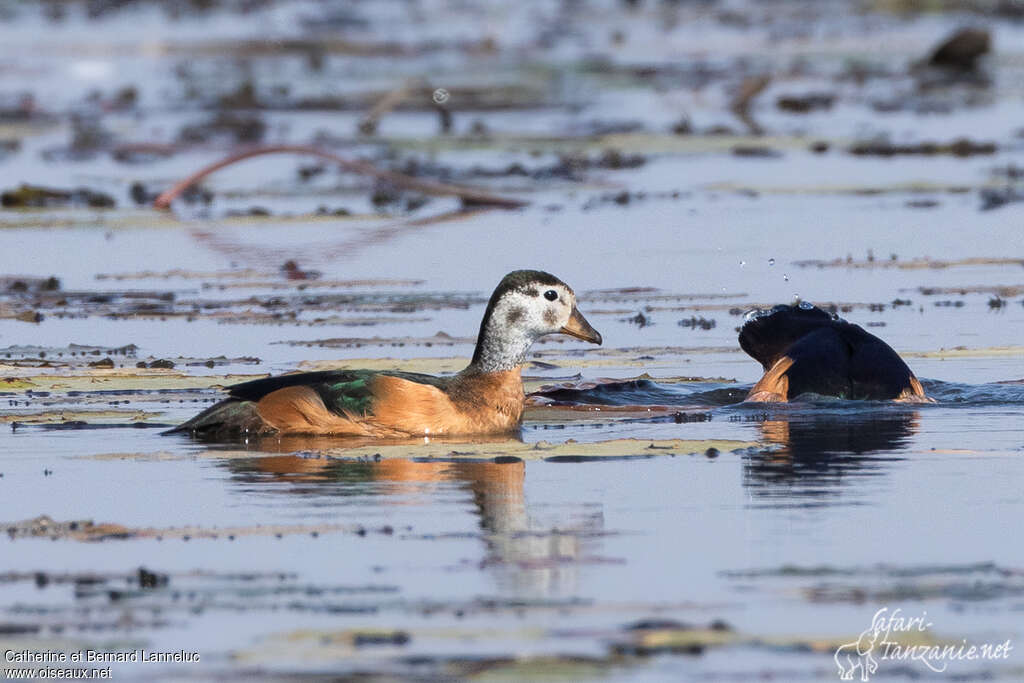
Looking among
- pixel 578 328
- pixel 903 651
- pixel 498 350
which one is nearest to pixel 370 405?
pixel 498 350

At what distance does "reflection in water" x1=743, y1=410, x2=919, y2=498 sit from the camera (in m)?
9.42

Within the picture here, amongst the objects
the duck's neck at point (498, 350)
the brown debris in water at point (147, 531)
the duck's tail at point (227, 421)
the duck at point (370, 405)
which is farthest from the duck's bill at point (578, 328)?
the brown debris in water at point (147, 531)

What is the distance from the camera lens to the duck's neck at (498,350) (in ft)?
37.3

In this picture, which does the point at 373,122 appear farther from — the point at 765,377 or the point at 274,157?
the point at 765,377

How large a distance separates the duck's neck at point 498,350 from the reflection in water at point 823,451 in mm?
1258

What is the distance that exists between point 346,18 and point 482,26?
12.9 feet

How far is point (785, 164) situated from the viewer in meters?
24.9

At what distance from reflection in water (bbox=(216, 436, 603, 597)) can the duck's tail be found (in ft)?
0.45

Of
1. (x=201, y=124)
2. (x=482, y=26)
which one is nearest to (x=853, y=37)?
(x=482, y=26)

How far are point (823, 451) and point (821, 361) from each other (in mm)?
1753

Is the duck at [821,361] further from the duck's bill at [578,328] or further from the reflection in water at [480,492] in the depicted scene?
the reflection in water at [480,492]

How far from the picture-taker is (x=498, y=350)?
11391 mm

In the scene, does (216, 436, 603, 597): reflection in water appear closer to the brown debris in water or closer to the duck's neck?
the brown debris in water

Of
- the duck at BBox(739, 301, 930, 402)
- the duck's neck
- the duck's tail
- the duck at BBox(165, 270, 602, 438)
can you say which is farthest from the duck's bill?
the duck's tail
